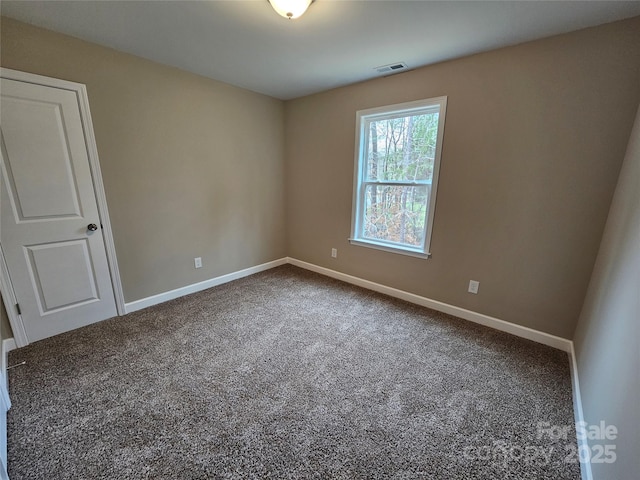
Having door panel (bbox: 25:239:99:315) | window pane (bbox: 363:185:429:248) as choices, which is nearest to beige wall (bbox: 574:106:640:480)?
window pane (bbox: 363:185:429:248)

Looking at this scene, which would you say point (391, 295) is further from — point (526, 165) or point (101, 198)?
point (101, 198)

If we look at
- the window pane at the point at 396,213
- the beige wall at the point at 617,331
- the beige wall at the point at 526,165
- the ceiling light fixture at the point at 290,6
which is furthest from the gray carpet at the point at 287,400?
the ceiling light fixture at the point at 290,6

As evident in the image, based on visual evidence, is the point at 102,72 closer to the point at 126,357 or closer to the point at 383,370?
the point at 126,357

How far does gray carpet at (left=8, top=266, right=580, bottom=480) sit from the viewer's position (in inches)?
49.2

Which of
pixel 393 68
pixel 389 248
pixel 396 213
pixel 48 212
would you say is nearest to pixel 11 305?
pixel 48 212

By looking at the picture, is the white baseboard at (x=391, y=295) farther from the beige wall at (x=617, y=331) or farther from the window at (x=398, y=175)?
the window at (x=398, y=175)

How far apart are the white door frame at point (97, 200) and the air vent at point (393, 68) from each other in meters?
2.57

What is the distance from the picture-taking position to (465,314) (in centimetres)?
258

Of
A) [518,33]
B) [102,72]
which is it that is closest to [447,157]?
[518,33]

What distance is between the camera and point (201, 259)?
313 cm

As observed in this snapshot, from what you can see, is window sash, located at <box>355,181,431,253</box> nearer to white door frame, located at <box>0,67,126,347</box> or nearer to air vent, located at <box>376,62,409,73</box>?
air vent, located at <box>376,62,409,73</box>

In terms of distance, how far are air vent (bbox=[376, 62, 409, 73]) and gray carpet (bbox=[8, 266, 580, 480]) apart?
2.42 m

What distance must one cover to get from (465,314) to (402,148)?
182cm

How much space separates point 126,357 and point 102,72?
2.32 m
